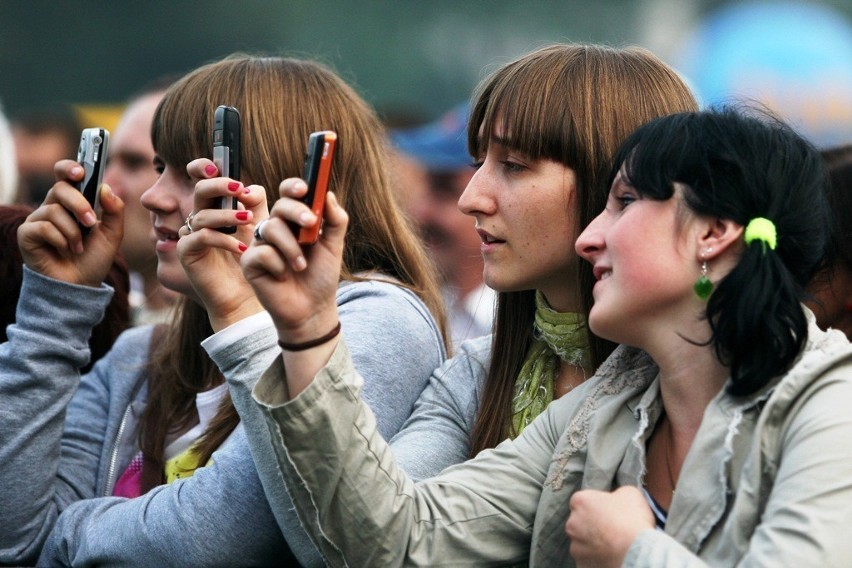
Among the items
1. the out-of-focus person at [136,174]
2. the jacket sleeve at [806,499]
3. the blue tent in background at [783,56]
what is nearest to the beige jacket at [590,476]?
the jacket sleeve at [806,499]

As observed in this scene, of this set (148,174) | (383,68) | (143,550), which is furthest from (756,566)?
(383,68)

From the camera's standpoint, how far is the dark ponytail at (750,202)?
1.99 m

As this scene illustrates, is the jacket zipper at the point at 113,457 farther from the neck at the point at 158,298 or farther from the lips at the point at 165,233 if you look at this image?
the neck at the point at 158,298

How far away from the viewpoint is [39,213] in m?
2.94

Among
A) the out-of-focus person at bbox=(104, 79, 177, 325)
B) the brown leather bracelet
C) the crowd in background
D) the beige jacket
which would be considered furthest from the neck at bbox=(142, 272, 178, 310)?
the brown leather bracelet

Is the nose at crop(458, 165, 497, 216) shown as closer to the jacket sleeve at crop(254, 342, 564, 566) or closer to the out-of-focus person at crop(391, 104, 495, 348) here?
the jacket sleeve at crop(254, 342, 564, 566)

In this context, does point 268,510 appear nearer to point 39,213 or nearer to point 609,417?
point 609,417

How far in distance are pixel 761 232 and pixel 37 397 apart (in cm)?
171

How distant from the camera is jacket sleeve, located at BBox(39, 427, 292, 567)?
2508mm

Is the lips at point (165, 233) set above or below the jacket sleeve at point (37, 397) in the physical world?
above

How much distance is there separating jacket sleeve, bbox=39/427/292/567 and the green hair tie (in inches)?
42.7

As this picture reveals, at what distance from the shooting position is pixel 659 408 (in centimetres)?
220

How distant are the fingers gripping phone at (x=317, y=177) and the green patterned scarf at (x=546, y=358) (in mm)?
838

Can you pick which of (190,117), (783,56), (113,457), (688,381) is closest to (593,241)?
(688,381)
